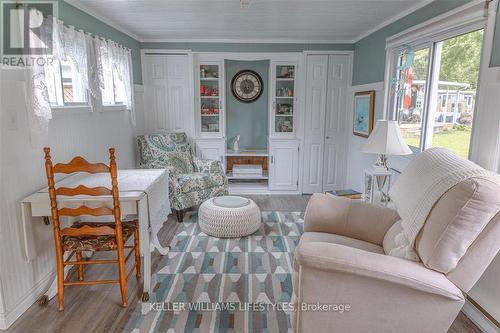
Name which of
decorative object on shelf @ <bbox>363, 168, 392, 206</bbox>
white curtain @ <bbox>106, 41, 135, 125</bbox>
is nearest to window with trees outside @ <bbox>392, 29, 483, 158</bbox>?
decorative object on shelf @ <bbox>363, 168, 392, 206</bbox>

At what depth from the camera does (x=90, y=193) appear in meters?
1.98

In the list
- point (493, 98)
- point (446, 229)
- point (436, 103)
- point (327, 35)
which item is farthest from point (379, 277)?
point (327, 35)

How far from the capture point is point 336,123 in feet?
15.5

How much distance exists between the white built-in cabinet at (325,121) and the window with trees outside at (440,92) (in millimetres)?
1273

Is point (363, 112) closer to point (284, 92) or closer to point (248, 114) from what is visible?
point (284, 92)

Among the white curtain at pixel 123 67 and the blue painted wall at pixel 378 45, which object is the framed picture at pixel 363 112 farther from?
the white curtain at pixel 123 67

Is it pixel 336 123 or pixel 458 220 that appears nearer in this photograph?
pixel 458 220

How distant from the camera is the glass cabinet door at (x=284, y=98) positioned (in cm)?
465

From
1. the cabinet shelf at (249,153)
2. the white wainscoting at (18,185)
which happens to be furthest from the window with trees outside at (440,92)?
the white wainscoting at (18,185)

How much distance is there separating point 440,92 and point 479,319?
1771 millimetres

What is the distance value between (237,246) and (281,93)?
2.53 meters

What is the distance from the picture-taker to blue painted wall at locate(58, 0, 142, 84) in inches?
102

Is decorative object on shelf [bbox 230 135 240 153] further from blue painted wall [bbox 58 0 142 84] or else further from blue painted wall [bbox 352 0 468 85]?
blue painted wall [bbox 352 0 468 85]

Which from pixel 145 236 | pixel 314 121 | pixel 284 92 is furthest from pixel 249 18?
pixel 145 236
